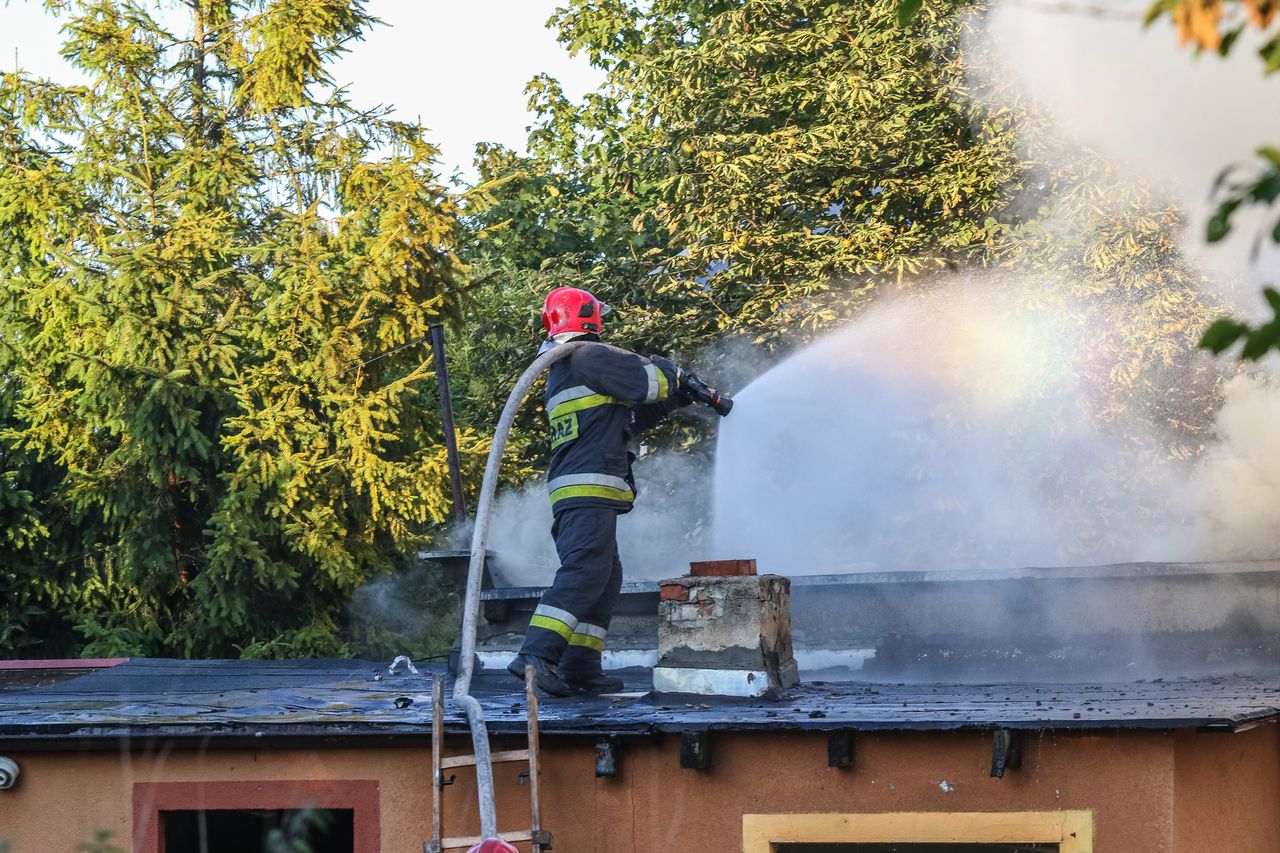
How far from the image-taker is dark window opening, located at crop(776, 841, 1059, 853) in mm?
5543

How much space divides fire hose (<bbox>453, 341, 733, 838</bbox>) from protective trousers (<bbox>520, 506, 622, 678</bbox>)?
0.31 metres

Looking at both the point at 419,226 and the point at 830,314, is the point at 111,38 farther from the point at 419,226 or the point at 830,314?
the point at 830,314

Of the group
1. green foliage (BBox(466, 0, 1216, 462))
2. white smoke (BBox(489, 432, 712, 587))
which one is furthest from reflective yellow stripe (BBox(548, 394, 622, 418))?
green foliage (BBox(466, 0, 1216, 462))

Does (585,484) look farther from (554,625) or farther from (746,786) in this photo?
(746,786)

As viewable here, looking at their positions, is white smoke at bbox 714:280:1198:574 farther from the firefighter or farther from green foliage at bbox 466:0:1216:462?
Answer: the firefighter

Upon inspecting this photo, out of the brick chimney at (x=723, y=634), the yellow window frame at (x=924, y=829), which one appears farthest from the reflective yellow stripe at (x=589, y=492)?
the yellow window frame at (x=924, y=829)

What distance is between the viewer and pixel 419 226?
559 inches

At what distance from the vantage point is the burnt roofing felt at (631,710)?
5258 mm

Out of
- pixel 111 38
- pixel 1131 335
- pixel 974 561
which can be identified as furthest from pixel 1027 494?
pixel 111 38

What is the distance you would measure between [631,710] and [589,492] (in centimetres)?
106

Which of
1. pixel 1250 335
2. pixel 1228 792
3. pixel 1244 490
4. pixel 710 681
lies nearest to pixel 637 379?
pixel 710 681

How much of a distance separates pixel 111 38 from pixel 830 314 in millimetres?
7632

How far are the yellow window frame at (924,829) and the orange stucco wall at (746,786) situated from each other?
0.12ft

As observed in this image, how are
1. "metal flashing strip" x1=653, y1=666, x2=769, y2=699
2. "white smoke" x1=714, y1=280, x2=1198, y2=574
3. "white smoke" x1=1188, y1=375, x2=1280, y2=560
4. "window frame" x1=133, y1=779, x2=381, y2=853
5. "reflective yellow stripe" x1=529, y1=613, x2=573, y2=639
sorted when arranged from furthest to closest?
"white smoke" x1=714, y1=280, x2=1198, y2=574
"white smoke" x1=1188, y1=375, x2=1280, y2=560
"reflective yellow stripe" x1=529, y1=613, x2=573, y2=639
"metal flashing strip" x1=653, y1=666, x2=769, y2=699
"window frame" x1=133, y1=779, x2=381, y2=853
